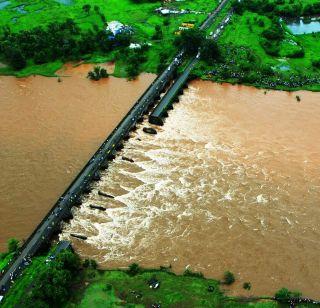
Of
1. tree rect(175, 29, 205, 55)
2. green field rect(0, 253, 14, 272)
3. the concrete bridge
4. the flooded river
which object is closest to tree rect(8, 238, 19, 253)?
green field rect(0, 253, 14, 272)

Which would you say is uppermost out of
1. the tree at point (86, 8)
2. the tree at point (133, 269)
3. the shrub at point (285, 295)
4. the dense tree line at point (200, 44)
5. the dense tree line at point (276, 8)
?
the dense tree line at point (276, 8)

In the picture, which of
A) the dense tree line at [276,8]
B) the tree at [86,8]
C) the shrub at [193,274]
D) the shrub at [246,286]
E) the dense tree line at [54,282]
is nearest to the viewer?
the dense tree line at [54,282]

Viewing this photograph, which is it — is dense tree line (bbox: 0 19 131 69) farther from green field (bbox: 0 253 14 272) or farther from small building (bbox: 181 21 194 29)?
green field (bbox: 0 253 14 272)

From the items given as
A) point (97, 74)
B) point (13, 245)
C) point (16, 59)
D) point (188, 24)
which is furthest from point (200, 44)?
point (13, 245)

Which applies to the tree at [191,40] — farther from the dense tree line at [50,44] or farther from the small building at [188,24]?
the small building at [188,24]

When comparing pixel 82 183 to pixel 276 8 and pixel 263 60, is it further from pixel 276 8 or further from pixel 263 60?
pixel 276 8

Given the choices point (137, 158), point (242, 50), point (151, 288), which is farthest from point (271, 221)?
point (242, 50)

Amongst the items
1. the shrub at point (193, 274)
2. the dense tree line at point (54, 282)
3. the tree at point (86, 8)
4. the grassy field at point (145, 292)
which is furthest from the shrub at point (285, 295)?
the tree at point (86, 8)
